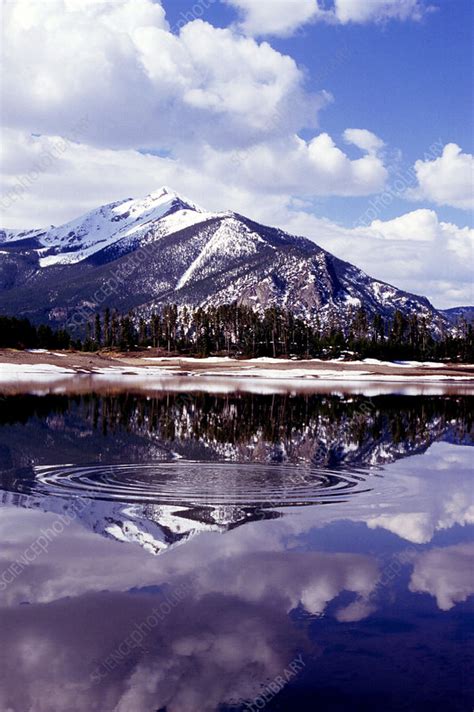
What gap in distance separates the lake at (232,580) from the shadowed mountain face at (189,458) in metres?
0.13

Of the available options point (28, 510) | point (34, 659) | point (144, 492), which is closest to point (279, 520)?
point (144, 492)

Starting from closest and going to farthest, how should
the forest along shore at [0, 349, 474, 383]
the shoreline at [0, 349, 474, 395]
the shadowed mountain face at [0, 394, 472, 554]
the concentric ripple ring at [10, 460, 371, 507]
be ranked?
the shadowed mountain face at [0, 394, 472, 554]
the concentric ripple ring at [10, 460, 371, 507]
the shoreline at [0, 349, 474, 395]
the forest along shore at [0, 349, 474, 383]

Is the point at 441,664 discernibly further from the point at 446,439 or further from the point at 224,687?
the point at 446,439

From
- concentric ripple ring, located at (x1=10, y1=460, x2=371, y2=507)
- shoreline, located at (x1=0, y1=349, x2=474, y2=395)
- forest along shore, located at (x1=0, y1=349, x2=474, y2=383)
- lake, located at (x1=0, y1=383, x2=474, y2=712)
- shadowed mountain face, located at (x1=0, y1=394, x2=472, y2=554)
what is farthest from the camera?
forest along shore, located at (x1=0, y1=349, x2=474, y2=383)

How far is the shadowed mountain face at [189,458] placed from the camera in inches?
742

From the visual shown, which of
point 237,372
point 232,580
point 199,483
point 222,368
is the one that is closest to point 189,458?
point 199,483

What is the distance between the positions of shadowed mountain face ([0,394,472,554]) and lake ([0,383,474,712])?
0.44 feet

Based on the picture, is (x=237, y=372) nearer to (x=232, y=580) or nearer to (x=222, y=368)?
(x=222, y=368)

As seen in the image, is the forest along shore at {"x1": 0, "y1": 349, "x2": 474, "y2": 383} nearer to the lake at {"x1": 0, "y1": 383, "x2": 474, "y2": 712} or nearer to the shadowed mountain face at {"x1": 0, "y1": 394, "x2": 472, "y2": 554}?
the shadowed mountain face at {"x1": 0, "y1": 394, "x2": 472, "y2": 554}

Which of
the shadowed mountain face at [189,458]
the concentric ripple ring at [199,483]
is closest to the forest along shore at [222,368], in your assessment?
the shadowed mountain face at [189,458]

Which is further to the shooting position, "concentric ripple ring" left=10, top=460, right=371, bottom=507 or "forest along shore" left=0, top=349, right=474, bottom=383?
"forest along shore" left=0, top=349, right=474, bottom=383

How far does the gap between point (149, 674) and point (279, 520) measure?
8941mm

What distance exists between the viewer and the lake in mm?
9312

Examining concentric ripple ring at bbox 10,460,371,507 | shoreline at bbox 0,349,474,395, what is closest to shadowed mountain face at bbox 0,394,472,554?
concentric ripple ring at bbox 10,460,371,507
